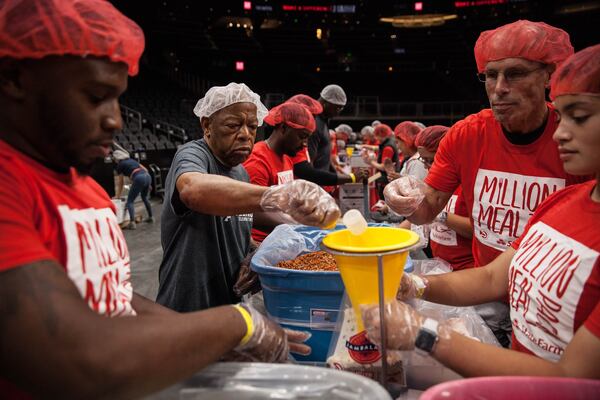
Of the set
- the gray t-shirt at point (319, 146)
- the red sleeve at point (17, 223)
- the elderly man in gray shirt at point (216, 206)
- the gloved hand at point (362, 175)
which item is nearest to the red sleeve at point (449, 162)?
the elderly man in gray shirt at point (216, 206)

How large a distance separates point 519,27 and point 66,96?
1575 millimetres

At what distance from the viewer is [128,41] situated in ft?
2.92

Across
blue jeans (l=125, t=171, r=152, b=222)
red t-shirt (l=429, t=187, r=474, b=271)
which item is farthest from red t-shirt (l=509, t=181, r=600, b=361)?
blue jeans (l=125, t=171, r=152, b=222)

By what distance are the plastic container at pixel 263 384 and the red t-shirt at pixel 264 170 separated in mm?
1730

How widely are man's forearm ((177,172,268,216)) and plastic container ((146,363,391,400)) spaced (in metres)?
0.58

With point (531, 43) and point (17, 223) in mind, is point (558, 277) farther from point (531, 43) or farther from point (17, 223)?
point (17, 223)

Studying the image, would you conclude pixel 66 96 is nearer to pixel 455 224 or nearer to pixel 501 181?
pixel 501 181

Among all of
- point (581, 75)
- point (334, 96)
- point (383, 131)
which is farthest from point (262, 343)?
point (383, 131)

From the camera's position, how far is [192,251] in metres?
1.70

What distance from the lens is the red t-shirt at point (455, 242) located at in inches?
98.4

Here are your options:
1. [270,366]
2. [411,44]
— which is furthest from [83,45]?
[411,44]

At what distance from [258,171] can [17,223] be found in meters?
2.06

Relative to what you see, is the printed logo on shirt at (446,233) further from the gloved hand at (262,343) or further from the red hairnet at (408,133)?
the red hairnet at (408,133)

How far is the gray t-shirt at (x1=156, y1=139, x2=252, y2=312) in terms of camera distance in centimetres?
167
